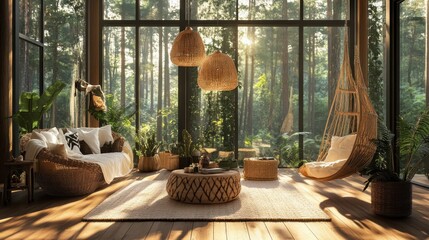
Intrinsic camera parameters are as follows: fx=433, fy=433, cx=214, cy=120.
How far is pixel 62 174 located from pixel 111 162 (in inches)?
38.2

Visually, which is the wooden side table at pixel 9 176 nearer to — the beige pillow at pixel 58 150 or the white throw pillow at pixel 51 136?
the beige pillow at pixel 58 150

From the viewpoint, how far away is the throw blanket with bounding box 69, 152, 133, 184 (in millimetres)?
5527

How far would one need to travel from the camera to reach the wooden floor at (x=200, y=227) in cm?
348

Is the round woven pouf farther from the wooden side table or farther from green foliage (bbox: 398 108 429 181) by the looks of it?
Answer: green foliage (bbox: 398 108 429 181)

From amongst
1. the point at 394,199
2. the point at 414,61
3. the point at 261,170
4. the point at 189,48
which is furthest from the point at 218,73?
the point at 394,199

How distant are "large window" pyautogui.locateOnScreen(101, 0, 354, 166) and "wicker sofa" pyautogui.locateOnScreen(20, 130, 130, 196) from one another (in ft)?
11.2

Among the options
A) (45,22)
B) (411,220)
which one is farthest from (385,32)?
(45,22)

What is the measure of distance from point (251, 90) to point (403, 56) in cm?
294

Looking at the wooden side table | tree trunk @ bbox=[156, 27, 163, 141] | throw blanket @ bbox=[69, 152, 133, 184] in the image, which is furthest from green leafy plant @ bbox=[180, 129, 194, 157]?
the wooden side table

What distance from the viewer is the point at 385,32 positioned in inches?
290

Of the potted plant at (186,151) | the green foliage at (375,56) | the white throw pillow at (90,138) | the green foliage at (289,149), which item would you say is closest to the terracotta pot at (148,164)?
the potted plant at (186,151)

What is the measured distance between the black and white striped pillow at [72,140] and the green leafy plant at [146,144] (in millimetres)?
1717

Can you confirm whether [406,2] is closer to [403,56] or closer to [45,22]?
[403,56]

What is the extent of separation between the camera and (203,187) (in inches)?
182
